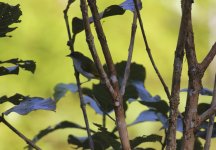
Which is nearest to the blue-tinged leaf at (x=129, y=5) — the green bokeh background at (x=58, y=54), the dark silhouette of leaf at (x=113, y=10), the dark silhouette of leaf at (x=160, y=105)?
the dark silhouette of leaf at (x=113, y=10)

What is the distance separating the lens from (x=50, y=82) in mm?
2426

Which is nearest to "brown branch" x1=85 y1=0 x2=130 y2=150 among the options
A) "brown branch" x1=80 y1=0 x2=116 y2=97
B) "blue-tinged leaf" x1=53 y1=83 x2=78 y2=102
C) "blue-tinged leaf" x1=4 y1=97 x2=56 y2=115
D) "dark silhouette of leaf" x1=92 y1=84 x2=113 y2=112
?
"brown branch" x1=80 y1=0 x2=116 y2=97

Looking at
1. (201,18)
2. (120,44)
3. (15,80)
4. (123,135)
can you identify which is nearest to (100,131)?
(123,135)

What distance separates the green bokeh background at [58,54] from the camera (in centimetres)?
233

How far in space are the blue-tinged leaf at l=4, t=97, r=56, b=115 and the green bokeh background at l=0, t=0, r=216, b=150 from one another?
4.68ft

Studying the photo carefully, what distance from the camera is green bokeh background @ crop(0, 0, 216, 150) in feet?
7.64

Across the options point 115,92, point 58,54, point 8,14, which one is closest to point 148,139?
point 115,92

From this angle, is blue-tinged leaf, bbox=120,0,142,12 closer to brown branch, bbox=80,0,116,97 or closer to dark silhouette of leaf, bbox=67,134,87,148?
brown branch, bbox=80,0,116,97

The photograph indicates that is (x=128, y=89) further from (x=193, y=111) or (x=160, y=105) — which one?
(x=193, y=111)

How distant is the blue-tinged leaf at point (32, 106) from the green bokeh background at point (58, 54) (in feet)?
4.68

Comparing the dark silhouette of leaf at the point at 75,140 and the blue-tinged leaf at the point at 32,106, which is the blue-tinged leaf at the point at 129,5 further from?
the dark silhouette of leaf at the point at 75,140

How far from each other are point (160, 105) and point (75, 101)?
1597 millimetres

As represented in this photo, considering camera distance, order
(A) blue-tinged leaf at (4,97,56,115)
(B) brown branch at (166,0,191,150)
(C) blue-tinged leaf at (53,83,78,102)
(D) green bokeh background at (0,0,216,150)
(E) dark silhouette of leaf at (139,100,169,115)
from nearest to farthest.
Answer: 1. (B) brown branch at (166,0,191,150)
2. (A) blue-tinged leaf at (4,97,56,115)
3. (E) dark silhouette of leaf at (139,100,169,115)
4. (C) blue-tinged leaf at (53,83,78,102)
5. (D) green bokeh background at (0,0,216,150)

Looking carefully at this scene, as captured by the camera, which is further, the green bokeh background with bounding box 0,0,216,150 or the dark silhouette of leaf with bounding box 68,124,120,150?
the green bokeh background with bounding box 0,0,216,150
